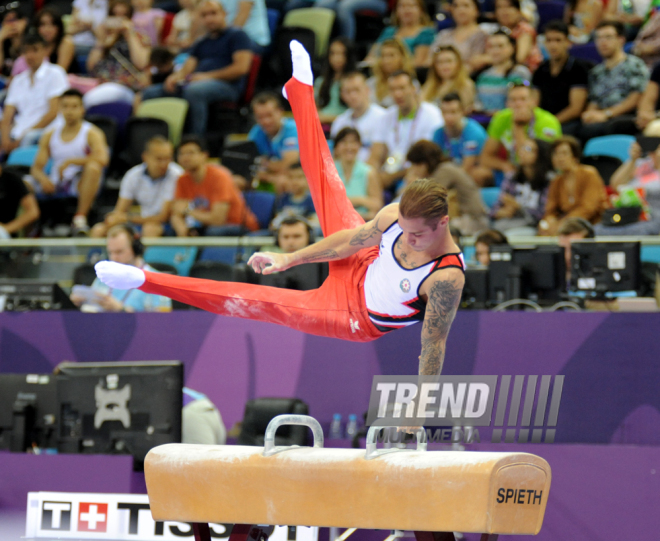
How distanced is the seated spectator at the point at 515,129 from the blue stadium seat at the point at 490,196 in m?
0.19

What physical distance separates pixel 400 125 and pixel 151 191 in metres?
2.18

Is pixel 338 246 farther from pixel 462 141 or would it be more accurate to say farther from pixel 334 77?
pixel 334 77

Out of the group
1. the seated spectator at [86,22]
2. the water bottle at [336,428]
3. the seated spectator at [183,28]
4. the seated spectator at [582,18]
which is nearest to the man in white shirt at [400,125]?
the seated spectator at [582,18]

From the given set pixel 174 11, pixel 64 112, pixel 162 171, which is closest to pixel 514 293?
pixel 162 171

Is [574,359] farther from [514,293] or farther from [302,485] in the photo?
[302,485]

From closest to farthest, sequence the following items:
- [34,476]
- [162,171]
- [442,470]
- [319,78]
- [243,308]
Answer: [442,470] → [243,308] → [34,476] → [162,171] → [319,78]

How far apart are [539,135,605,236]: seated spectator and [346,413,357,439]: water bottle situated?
6.65ft

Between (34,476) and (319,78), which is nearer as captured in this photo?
(34,476)

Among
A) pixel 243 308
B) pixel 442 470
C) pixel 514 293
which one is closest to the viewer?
pixel 442 470

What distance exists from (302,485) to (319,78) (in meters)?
5.58

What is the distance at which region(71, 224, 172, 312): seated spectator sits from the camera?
18.0 feet

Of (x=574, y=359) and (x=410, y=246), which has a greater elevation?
(x=410, y=246)

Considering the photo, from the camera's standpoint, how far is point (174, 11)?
9859 mm

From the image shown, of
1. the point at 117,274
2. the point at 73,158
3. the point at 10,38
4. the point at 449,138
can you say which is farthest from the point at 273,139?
the point at 10,38
